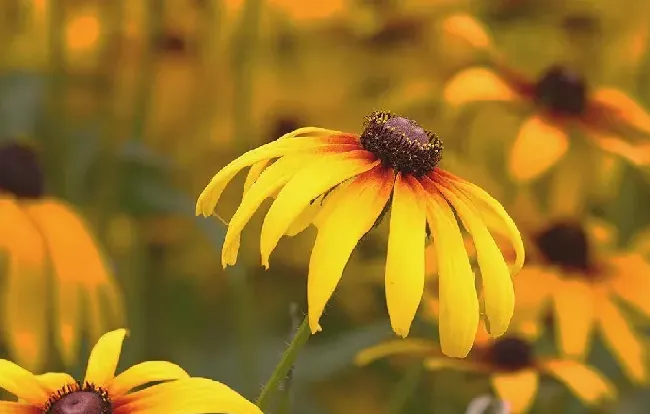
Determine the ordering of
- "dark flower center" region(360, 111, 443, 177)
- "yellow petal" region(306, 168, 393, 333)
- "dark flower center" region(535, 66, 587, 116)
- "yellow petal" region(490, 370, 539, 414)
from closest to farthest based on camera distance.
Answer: "yellow petal" region(306, 168, 393, 333) < "dark flower center" region(360, 111, 443, 177) < "yellow petal" region(490, 370, 539, 414) < "dark flower center" region(535, 66, 587, 116)

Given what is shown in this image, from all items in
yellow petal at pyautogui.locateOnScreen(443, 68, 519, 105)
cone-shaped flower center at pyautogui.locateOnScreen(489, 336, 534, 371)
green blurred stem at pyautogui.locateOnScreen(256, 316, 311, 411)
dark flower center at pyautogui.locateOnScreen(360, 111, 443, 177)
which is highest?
dark flower center at pyautogui.locateOnScreen(360, 111, 443, 177)

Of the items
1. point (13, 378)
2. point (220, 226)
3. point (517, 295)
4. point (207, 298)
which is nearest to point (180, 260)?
point (207, 298)

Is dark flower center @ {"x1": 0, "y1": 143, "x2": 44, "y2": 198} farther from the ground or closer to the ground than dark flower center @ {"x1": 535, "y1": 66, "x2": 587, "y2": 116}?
closer to the ground

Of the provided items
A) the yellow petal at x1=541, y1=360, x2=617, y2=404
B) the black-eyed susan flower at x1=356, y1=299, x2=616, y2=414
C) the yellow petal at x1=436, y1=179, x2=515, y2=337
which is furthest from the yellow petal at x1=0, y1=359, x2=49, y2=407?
the yellow petal at x1=541, y1=360, x2=617, y2=404

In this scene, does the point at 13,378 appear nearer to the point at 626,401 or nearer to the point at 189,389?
the point at 189,389

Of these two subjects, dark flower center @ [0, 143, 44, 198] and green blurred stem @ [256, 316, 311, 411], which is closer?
green blurred stem @ [256, 316, 311, 411]

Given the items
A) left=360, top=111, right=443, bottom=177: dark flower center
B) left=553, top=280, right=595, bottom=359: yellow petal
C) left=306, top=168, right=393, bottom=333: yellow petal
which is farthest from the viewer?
left=553, top=280, right=595, bottom=359: yellow petal

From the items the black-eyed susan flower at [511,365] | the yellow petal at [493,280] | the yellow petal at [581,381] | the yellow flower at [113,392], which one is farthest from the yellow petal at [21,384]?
the yellow petal at [581,381]

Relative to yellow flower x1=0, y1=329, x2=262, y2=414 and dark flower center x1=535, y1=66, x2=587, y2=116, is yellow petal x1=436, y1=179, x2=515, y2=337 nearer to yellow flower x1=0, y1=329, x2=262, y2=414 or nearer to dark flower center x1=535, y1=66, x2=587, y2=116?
yellow flower x1=0, y1=329, x2=262, y2=414
